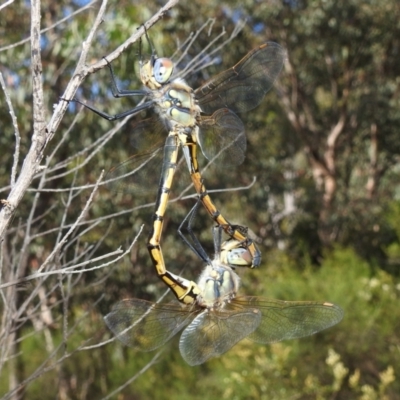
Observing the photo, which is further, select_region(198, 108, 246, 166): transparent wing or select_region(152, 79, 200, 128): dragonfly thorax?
select_region(198, 108, 246, 166): transparent wing

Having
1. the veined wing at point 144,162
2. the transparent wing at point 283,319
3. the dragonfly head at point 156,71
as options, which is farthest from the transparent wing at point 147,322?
the dragonfly head at point 156,71

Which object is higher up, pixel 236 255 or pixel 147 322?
pixel 236 255

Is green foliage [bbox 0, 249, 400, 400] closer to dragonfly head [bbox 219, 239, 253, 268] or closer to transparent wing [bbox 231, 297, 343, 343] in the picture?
transparent wing [bbox 231, 297, 343, 343]

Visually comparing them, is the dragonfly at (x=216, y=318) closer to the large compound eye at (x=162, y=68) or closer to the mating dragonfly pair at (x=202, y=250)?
the mating dragonfly pair at (x=202, y=250)

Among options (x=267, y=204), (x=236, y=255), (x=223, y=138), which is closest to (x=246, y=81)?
(x=223, y=138)

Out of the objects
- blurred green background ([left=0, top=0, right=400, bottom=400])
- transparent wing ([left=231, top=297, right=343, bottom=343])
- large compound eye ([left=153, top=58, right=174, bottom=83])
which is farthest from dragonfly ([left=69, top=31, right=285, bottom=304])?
blurred green background ([left=0, top=0, right=400, bottom=400])

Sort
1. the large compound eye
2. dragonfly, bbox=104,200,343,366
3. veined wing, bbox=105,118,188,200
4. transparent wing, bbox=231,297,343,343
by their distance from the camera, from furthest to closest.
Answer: veined wing, bbox=105,118,188,200 < transparent wing, bbox=231,297,343,343 < dragonfly, bbox=104,200,343,366 < the large compound eye

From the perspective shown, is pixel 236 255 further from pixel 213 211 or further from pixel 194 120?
pixel 194 120
